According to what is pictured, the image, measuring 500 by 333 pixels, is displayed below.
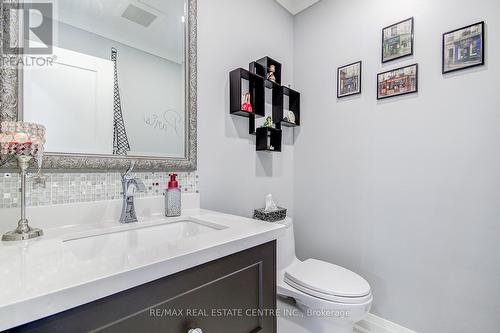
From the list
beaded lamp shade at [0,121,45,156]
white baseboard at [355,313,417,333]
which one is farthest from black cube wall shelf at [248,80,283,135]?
white baseboard at [355,313,417,333]

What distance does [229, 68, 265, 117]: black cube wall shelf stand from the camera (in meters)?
1.44

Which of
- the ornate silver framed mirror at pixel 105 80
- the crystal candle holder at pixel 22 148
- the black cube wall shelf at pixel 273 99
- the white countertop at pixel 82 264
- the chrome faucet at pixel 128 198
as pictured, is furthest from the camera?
the black cube wall shelf at pixel 273 99

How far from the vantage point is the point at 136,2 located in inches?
43.3

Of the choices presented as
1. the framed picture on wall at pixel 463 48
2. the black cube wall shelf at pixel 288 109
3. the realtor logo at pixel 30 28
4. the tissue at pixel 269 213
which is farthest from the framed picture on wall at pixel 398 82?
the realtor logo at pixel 30 28

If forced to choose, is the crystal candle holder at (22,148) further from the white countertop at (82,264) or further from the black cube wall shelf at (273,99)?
the black cube wall shelf at (273,99)

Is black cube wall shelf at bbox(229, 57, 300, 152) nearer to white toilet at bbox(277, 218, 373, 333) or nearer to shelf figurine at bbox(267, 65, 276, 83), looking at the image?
shelf figurine at bbox(267, 65, 276, 83)

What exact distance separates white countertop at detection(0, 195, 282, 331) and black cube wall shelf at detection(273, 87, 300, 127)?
109cm

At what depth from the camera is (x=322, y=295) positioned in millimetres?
1158

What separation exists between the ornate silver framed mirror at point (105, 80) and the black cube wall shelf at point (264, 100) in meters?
0.29

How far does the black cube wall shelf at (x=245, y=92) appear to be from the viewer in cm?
144

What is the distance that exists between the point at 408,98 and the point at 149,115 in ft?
4.72

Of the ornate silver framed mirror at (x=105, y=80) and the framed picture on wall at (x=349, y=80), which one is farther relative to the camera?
the framed picture on wall at (x=349, y=80)

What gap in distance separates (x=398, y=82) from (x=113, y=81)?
1.54 metres

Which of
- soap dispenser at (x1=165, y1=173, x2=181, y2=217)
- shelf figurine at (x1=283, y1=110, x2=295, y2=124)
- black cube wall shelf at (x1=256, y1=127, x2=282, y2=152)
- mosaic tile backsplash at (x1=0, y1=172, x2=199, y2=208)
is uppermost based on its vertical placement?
shelf figurine at (x1=283, y1=110, x2=295, y2=124)
